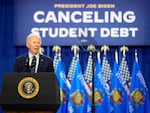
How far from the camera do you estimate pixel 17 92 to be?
9.71 feet

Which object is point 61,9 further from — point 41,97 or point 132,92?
point 41,97

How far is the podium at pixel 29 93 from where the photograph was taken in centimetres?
291

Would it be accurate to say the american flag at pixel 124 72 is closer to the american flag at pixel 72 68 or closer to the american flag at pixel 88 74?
the american flag at pixel 88 74

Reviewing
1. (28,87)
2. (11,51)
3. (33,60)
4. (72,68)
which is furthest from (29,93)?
(11,51)

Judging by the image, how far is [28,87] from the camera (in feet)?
9.63

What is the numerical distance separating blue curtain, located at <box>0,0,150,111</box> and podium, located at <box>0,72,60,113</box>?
4.06 meters

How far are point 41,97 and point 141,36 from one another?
14.6ft

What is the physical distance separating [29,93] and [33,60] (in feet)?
2.10

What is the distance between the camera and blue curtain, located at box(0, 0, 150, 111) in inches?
277

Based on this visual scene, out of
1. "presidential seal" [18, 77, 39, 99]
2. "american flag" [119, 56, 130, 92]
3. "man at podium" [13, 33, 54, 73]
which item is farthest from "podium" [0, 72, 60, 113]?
"american flag" [119, 56, 130, 92]

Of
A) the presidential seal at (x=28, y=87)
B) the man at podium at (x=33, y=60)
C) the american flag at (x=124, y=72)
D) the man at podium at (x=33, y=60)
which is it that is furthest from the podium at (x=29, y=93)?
the american flag at (x=124, y=72)

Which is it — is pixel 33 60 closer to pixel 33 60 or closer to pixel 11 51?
pixel 33 60

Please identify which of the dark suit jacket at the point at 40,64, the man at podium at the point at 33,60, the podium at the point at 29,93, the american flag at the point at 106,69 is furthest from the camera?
the american flag at the point at 106,69

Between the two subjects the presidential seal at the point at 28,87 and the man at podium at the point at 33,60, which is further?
the man at podium at the point at 33,60
